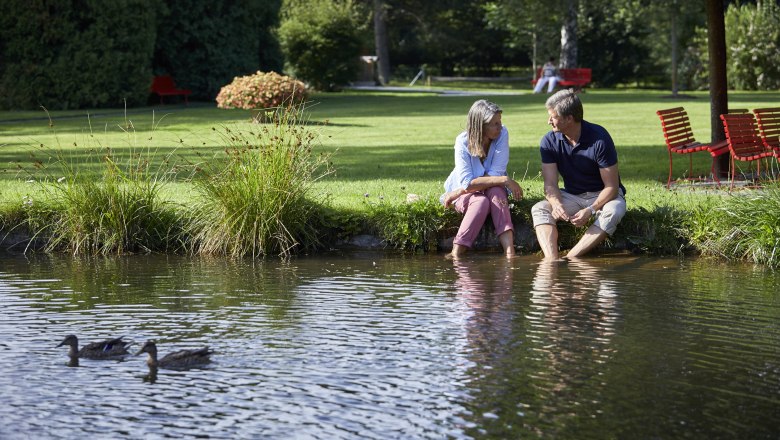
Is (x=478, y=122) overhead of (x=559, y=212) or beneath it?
overhead

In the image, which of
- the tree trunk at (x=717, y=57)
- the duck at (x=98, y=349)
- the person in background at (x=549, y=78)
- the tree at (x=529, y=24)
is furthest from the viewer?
the tree at (x=529, y=24)

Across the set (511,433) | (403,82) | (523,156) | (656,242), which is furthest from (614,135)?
(403,82)

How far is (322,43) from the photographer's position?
38.6 m

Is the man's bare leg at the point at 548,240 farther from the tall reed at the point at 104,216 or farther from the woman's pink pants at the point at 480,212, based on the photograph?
the tall reed at the point at 104,216

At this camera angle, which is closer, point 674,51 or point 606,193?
point 606,193

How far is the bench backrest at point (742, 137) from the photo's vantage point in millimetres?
12258

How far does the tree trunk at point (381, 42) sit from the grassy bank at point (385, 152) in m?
16.1

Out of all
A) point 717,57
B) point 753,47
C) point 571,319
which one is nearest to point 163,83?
point 717,57

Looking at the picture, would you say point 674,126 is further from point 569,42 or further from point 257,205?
point 569,42

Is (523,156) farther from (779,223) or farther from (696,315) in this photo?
(696,315)

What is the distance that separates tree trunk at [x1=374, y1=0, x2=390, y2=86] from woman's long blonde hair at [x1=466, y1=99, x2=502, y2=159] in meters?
39.6

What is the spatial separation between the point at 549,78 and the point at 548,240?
1133 inches

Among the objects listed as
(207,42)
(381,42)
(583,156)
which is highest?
(381,42)

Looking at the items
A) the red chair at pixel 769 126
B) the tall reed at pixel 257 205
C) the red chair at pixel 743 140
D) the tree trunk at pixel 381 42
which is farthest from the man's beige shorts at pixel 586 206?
the tree trunk at pixel 381 42
